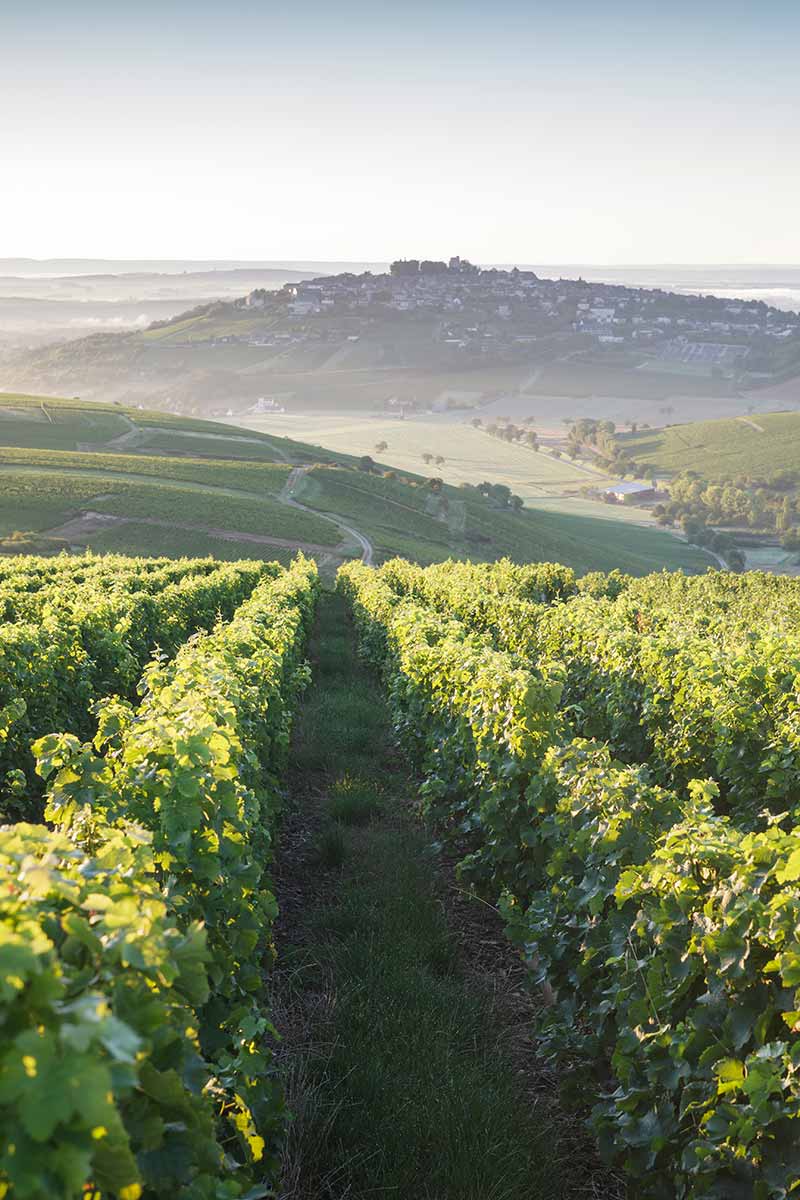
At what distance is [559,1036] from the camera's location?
5.17 meters

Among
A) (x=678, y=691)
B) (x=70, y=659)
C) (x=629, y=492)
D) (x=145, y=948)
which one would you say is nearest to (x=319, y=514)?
(x=70, y=659)

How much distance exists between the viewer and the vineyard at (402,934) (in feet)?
7.36

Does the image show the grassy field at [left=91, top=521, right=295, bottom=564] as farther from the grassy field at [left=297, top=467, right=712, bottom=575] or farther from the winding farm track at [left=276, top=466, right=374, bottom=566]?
the grassy field at [left=297, top=467, right=712, bottom=575]

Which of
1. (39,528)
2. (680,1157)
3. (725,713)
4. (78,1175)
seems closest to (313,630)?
(725,713)

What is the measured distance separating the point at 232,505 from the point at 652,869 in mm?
80858

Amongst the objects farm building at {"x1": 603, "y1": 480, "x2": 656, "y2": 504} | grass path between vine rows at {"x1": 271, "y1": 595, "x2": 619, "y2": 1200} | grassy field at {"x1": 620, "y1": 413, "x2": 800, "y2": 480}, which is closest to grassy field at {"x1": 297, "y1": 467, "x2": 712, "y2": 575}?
farm building at {"x1": 603, "y1": 480, "x2": 656, "y2": 504}

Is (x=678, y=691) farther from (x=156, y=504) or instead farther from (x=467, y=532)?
(x=467, y=532)

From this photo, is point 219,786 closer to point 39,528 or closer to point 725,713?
point 725,713

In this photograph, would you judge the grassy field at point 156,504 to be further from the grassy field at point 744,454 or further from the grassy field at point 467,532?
the grassy field at point 744,454

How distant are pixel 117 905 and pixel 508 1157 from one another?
10.2 ft

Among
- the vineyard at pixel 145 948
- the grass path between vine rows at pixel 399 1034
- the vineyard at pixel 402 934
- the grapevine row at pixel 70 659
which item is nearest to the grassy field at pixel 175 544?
the grapevine row at pixel 70 659

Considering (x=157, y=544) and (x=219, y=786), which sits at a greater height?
(x=219, y=786)

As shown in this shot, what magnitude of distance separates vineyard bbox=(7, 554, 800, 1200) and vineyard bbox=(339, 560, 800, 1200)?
0.02 meters

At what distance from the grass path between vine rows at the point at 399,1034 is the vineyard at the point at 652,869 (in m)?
0.34
